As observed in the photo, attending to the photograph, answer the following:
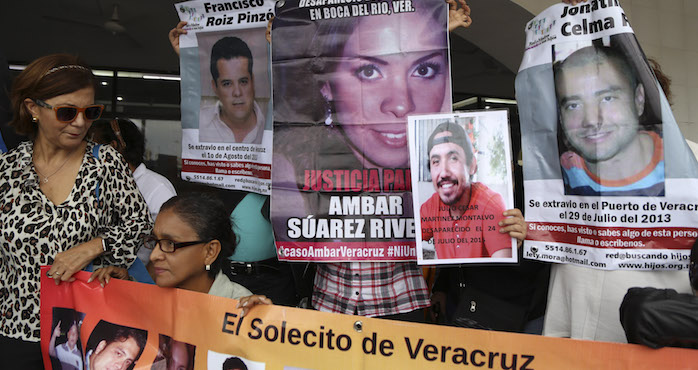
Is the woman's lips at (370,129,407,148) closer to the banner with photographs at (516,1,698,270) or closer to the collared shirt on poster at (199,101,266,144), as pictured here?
the banner with photographs at (516,1,698,270)

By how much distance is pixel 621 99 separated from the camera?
1814 millimetres

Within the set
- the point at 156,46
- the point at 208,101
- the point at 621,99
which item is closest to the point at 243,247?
the point at 208,101

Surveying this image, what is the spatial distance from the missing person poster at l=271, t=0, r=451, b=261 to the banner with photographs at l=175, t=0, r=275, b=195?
375 mm

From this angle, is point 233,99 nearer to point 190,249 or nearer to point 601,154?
point 190,249

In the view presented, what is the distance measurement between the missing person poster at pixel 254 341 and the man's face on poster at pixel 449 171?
19.1 inches

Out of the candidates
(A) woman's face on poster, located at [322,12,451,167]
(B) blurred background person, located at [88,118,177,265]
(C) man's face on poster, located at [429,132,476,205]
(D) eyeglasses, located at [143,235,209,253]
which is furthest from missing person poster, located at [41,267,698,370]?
(B) blurred background person, located at [88,118,177,265]

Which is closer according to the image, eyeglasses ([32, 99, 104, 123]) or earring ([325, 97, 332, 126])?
eyeglasses ([32, 99, 104, 123])

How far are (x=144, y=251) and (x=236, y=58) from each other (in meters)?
1.01

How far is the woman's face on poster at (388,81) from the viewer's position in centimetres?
207

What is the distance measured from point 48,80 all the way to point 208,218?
752 millimetres

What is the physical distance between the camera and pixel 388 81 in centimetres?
209

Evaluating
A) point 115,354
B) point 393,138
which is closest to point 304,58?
point 393,138

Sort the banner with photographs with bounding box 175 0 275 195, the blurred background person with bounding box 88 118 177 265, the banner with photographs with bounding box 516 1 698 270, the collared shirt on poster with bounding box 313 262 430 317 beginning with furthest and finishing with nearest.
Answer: the blurred background person with bounding box 88 118 177 265 < the banner with photographs with bounding box 175 0 275 195 < the collared shirt on poster with bounding box 313 262 430 317 < the banner with photographs with bounding box 516 1 698 270

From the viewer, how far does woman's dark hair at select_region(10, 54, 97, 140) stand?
6.45 feet
